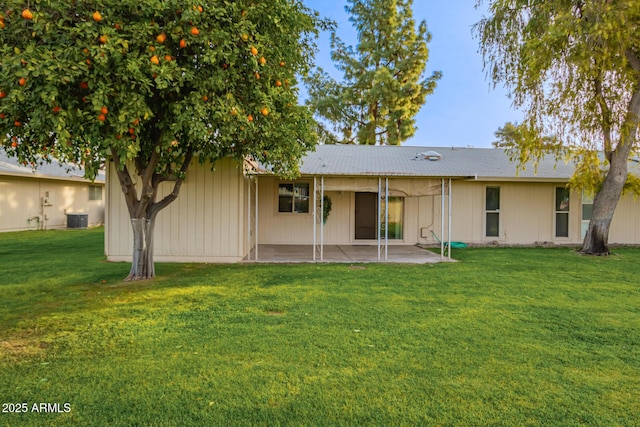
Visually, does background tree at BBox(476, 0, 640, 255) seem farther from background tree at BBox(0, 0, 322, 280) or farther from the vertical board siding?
background tree at BBox(0, 0, 322, 280)

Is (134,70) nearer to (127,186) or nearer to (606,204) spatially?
(127,186)

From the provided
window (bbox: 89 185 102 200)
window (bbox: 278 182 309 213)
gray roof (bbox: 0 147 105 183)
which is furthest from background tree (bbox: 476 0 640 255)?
window (bbox: 89 185 102 200)

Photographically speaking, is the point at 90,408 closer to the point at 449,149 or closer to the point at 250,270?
the point at 250,270

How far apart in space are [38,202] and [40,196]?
0.26 m

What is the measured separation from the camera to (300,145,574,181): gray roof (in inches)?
452

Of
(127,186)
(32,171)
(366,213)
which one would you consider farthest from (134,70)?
(32,171)

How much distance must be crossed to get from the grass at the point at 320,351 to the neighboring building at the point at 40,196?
9.68 m

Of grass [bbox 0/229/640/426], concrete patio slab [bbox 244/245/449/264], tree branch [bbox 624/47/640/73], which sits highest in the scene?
tree branch [bbox 624/47/640/73]

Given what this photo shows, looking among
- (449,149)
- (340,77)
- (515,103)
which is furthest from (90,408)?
(340,77)

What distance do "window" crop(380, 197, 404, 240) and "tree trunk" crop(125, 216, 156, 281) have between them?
729 centimetres

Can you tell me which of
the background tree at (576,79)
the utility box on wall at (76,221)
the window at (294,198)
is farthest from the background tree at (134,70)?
the utility box on wall at (76,221)

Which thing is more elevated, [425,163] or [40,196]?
[425,163]

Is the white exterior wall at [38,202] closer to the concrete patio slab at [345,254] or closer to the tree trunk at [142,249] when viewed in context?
the concrete patio slab at [345,254]

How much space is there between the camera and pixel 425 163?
42.0ft
